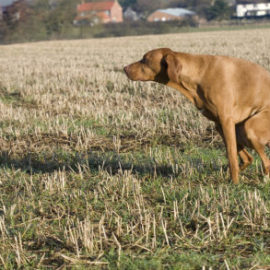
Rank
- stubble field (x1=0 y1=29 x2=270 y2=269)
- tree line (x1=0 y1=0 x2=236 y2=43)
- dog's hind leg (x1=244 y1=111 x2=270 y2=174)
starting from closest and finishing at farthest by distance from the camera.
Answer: stubble field (x1=0 y1=29 x2=270 y2=269), dog's hind leg (x1=244 y1=111 x2=270 y2=174), tree line (x1=0 y1=0 x2=236 y2=43)

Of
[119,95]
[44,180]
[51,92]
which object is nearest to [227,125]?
[44,180]

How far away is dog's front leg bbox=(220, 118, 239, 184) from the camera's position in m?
4.56

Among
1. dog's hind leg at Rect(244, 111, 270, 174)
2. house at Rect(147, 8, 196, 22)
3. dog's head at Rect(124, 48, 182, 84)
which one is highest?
dog's head at Rect(124, 48, 182, 84)

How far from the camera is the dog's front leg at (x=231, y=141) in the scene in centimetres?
456

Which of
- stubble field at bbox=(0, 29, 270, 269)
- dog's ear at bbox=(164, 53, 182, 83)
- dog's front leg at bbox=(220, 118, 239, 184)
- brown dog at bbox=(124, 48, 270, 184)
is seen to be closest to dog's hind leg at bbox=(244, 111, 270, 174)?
brown dog at bbox=(124, 48, 270, 184)

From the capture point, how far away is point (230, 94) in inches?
180

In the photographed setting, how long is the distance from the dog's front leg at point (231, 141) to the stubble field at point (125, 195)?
0.47 feet

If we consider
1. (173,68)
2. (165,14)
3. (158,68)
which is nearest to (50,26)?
(165,14)

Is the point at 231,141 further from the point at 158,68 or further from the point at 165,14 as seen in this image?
the point at 165,14

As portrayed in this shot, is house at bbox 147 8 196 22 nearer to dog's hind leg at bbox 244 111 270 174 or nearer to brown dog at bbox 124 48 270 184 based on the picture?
brown dog at bbox 124 48 270 184

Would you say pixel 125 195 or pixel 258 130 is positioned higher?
pixel 258 130

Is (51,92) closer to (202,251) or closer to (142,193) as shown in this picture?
(142,193)

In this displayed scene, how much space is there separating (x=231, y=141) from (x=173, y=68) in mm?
978

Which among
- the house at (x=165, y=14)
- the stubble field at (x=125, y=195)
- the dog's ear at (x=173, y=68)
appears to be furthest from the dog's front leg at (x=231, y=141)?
the house at (x=165, y=14)
